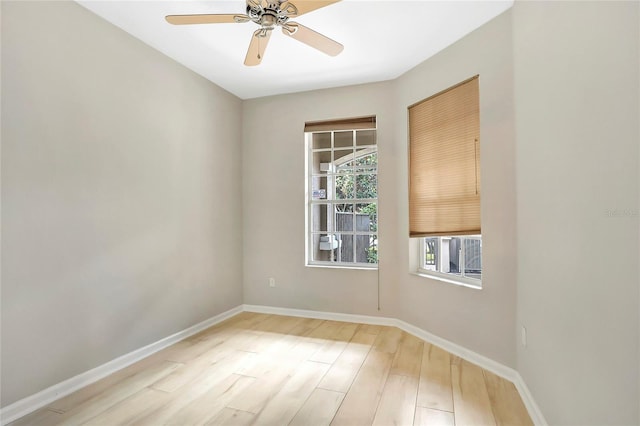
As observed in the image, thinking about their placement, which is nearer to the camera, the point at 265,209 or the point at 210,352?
the point at 210,352

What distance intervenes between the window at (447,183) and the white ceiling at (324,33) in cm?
49

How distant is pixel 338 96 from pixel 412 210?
163 centimetres

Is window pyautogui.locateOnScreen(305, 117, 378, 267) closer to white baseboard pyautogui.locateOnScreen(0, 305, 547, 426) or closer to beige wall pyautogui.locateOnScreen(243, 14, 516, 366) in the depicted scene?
beige wall pyautogui.locateOnScreen(243, 14, 516, 366)

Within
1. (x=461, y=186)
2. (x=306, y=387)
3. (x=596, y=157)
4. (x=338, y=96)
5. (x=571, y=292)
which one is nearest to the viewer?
(x=596, y=157)

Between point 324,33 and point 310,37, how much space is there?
641 millimetres

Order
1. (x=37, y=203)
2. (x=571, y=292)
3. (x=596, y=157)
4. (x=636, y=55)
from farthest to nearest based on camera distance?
(x=37, y=203), (x=571, y=292), (x=596, y=157), (x=636, y=55)

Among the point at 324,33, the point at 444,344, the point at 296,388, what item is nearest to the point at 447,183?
the point at 444,344

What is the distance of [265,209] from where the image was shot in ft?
13.8

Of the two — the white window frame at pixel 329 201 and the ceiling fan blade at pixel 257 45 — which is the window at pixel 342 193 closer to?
the white window frame at pixel 329 201

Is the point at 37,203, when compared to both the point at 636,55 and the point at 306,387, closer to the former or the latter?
the point at 306,387

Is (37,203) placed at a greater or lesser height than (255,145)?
lesser

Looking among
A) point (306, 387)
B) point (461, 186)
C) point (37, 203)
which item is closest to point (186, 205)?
point (37, 203)

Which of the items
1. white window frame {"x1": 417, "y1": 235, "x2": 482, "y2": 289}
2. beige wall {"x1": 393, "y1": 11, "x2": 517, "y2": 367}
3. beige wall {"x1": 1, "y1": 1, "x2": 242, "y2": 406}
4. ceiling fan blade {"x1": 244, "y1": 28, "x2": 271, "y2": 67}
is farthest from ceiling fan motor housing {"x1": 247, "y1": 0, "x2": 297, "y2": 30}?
white window frame {"x1": 417, "y1": 235, "x2": 482, "y2": 289}

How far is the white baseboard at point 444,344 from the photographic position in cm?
204
